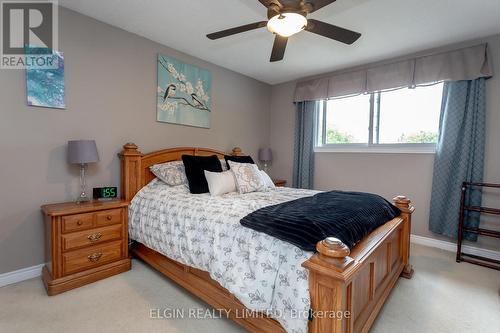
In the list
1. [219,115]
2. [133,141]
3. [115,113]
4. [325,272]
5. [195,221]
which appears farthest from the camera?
[219,115]

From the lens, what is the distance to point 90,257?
215 centimetres

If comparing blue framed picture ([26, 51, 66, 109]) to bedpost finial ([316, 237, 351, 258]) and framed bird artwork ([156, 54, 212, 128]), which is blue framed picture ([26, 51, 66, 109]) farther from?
bedpost finial ([316, 237, 351, 258])

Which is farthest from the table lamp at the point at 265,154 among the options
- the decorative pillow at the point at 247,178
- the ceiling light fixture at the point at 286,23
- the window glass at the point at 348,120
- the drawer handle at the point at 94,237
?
the drawer handle at the point at 94,237

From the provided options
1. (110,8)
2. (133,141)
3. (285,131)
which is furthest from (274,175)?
(110,8)

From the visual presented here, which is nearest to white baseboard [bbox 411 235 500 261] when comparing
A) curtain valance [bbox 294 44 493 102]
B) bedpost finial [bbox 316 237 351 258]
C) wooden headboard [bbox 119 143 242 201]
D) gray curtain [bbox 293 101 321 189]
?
gray curtain [bbox 293 101 321 189]

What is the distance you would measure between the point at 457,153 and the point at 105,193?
397cm

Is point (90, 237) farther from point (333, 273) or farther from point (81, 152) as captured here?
point (333, 273)

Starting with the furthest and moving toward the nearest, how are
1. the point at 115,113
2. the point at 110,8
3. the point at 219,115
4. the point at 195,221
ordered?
the point at 219,115 → the point at 115,113 → the point at 110,8 → the point at 195,221

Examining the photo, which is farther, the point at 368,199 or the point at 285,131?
the point at 285,131

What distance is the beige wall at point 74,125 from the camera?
211 cm

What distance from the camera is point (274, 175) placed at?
474 cm

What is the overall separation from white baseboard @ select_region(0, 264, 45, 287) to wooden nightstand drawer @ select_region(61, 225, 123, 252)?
0.57m

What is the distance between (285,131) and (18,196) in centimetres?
370

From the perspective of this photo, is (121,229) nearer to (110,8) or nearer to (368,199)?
(110,8)
